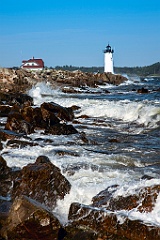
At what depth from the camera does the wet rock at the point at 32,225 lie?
485 centimetres

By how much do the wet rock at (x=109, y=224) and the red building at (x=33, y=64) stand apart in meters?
86.5

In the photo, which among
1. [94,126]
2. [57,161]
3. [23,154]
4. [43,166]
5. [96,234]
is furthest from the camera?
[94,126]

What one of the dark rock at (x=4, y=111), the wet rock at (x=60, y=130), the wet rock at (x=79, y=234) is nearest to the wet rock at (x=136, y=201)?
the wet rock at (x=79, y=234)

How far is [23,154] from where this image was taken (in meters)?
9.95

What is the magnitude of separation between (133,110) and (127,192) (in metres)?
14.2

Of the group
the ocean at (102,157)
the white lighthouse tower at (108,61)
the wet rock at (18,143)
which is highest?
the white lighthouse tower at (108,61)

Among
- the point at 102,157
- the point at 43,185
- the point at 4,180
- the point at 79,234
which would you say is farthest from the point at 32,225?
the point at 102,157

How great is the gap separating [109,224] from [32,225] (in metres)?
0.95

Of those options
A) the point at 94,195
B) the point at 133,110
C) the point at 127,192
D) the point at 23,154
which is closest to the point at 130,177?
the point at 94,195

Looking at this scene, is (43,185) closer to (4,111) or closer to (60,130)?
(60,130)

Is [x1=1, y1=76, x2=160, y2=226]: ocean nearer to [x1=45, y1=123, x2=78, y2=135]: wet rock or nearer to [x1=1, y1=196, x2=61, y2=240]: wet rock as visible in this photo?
[x1=45, y1=123, x2=78, y2=135]: wet rock

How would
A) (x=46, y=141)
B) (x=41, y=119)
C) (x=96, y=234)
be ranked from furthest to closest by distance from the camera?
(x=41, y=119) < (x=46, y=141) < (x=96, y=234)

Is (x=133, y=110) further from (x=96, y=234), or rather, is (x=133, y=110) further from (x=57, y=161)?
(x=96, y=234)

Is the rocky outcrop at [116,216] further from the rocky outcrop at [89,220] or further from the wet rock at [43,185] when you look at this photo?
the wet rock at [43,185]
